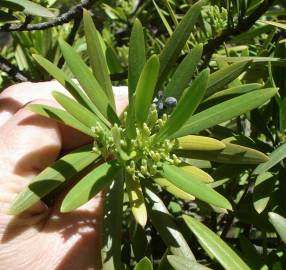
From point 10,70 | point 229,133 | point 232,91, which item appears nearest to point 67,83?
point 232,91

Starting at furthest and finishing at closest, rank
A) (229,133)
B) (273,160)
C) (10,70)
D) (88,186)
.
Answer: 1. (10,70)
2. (229,133)
3. (273,160)
4. (88,186)

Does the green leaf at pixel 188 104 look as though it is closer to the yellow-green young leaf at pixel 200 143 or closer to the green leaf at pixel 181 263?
the yellow-green young leaf at pixel 200 143

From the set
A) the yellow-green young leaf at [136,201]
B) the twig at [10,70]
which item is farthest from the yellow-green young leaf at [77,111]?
the twig at [10,70]

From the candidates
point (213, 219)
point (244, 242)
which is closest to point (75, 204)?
point (244, 242)

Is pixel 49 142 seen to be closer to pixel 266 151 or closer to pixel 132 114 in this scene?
pixel 132 114

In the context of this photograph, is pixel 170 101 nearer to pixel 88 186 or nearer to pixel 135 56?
pixel 135 56

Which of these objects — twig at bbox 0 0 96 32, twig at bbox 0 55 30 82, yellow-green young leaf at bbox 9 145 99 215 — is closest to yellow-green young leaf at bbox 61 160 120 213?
yellow-green young leaf at bbox 9 145 99 215
